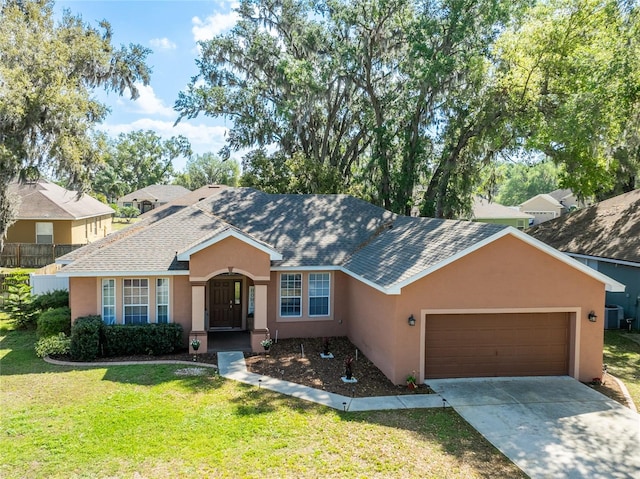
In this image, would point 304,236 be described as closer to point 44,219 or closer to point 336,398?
point 336,398

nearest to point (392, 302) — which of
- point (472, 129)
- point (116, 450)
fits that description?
point (116, 450)

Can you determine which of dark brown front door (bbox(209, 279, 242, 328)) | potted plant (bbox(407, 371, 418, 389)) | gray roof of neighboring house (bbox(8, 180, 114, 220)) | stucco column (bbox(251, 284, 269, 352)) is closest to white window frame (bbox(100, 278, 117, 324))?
dark brown front door (bbox(209, 279, 242, 328))

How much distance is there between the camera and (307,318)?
1662cm

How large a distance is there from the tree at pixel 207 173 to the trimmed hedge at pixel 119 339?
66.9 m

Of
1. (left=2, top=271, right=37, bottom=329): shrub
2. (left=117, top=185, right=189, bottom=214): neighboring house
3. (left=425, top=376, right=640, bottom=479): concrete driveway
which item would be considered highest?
(left=117, top=185, right=189, bottom=214): neighboring house

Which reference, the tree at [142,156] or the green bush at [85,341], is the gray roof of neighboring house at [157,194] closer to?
the tree at [142,156]

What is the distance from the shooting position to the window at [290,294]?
54.2ft

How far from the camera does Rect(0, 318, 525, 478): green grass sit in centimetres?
796

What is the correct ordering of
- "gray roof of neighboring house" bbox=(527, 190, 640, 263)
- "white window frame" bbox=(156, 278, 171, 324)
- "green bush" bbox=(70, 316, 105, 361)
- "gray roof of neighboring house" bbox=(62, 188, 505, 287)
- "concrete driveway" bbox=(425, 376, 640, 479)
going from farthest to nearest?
"gray roof of neighboring house" bbox=(527, 190, 640, 263)
"white window frame" bbox=(156, 278, 171, 324)
"green bush" bbox=(70, 316, 105, 361)
"gray roof of neighboring house" bbox=(62, 188, 505, 287)
"concrete driveway" bbox=(425, 376, 640, 479)

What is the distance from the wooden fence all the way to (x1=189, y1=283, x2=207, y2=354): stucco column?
57.0 ft

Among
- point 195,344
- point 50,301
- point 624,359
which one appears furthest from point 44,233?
point 624,359

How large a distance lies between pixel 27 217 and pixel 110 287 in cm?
1944

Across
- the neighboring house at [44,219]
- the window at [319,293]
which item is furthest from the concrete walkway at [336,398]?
the neighboring house at [44,219]

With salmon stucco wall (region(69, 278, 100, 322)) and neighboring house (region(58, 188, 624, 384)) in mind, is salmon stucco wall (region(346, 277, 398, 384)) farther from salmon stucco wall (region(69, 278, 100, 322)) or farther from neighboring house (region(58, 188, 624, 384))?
salmon stucco wall (region(69, 278, 100, 322))
